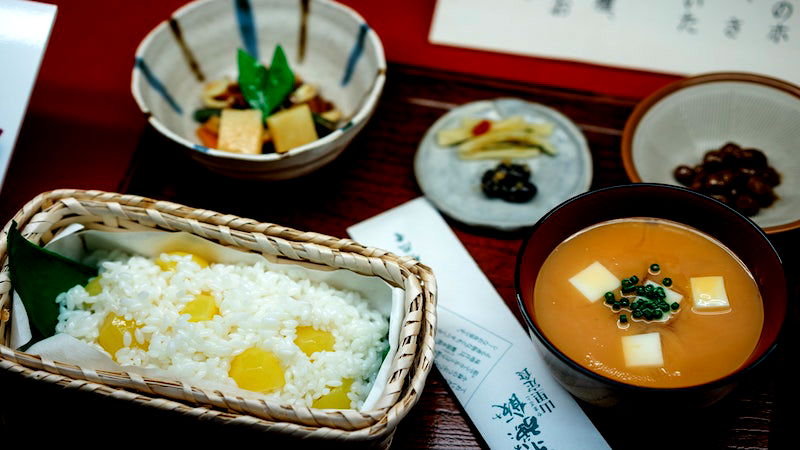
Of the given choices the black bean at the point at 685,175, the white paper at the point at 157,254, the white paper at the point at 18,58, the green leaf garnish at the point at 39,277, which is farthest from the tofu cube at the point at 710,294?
the white paper at the point at 18,58

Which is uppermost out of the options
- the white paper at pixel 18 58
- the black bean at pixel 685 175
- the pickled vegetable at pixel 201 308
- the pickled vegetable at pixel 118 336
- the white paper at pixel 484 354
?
the white paper at pixel 18 58

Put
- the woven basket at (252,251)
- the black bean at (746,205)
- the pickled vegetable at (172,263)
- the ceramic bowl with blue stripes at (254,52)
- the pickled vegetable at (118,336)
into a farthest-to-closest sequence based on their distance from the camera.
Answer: the ceramic bowl with blue stripes at (254,52), the black bean at (746,205), the pickled vegetable at (172,263), the pickled vegetable at (118,336), the woven basket at (252,251)

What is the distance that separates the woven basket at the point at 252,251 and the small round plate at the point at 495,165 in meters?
0.43

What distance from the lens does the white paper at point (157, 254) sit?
125 centimetres

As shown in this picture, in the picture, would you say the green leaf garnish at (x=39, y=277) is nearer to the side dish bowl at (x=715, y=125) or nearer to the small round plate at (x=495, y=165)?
the small round plate at (x=495, y=165)

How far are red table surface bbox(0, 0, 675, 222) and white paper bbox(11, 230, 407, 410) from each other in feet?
1.29

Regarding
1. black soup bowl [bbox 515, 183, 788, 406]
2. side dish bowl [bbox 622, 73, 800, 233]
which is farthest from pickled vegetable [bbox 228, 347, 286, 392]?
side dish bowl [bbox 622, 73, 800, 233]

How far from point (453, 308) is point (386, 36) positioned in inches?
38.8

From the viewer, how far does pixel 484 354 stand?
4.88 feet

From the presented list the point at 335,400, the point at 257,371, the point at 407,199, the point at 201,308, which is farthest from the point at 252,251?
the point at 407,199

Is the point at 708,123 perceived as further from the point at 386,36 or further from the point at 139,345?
the point at 139,345

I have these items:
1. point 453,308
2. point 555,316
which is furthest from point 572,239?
point 453,308

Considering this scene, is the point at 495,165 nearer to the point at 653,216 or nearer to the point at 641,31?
the point at 653,216

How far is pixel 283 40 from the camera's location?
2.06 m
